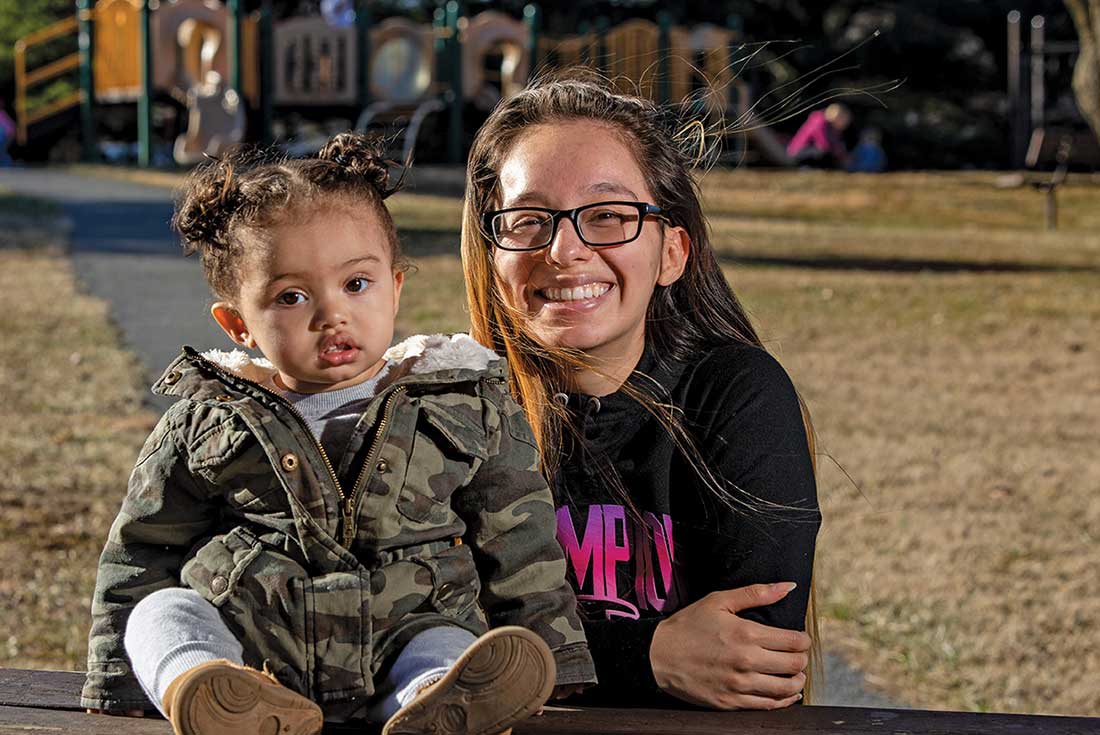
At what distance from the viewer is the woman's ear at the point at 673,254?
262 centimetres

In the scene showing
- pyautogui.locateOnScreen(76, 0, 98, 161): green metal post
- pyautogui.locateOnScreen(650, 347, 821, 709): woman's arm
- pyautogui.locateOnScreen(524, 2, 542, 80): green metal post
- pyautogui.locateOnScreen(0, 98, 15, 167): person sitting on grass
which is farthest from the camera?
pyautogui.locateOnScreen(0, 98, 15, 167): person sitting on grass

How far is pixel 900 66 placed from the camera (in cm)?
3244

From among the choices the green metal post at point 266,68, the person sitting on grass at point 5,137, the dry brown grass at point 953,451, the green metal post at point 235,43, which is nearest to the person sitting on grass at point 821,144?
the green metal post at point 266,68

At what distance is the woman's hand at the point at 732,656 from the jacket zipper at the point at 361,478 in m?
0.52

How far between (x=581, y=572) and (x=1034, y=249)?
42.3 ft

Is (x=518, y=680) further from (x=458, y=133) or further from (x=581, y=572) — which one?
(x=458, y=133)

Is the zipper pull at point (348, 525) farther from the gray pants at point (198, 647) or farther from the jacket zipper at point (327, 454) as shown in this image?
the gray pants at point (198, 647)

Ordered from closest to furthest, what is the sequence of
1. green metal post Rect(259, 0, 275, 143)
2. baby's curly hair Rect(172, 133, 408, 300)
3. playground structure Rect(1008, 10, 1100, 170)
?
1. baby's curly hair Rect(172, 133, 408, 300)
2. playground structure Rect(1008, 10, 1100, 170)
3. green metal post Rect(259, 0, 275, 143)

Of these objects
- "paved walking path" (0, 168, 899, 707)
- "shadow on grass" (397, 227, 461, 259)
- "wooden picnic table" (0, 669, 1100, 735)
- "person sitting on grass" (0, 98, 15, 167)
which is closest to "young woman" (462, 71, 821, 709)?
"wooden picnic table" (0, 669, 1100, 735)

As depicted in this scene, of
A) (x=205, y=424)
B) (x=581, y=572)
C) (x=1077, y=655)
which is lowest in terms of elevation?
(x=1077, y=655)

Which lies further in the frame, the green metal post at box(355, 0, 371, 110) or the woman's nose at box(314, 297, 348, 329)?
the green metal post at box(355, 0, 371, 110)

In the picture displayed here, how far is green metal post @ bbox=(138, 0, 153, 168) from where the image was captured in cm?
2142

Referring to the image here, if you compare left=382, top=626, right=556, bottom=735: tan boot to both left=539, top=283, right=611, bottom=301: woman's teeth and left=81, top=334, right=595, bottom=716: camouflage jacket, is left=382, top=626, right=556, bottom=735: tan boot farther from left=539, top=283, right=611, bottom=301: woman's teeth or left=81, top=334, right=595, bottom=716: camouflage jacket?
left=539, top=283, right=611, bottom=301: woman's teeth

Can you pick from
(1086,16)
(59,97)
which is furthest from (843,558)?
(59,97)
